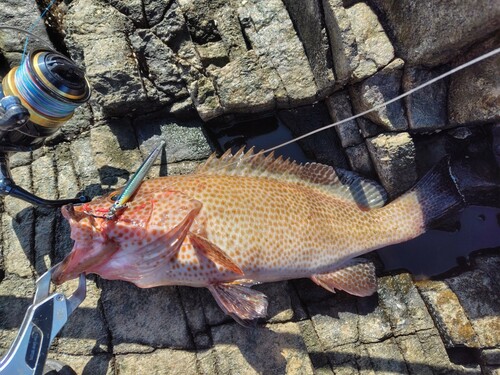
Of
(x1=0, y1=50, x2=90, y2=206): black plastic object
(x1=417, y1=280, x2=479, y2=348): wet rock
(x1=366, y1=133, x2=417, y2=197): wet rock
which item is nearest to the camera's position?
(x1=0, y1=50, x2=90, y2=206): black plastic object

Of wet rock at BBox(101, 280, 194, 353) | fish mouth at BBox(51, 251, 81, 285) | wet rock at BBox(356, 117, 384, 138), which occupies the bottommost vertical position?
wet rock at BBox(101, 280, 194, 353)

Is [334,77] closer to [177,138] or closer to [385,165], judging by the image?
[385,165]

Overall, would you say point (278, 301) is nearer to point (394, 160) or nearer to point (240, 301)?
point (240, 301)

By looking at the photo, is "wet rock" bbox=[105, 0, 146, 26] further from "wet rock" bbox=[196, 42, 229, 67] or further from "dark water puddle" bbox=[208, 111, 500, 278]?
"dark water puddle" bbox=[208, 111, 500, 278]

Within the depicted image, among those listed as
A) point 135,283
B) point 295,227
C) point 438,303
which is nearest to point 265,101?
point 295,227

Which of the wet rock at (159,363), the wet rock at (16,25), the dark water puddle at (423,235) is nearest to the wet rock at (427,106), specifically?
the dark water puddle at (423,235)

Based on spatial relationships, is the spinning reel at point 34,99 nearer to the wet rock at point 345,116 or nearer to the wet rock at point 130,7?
the wet rock at point 130,7

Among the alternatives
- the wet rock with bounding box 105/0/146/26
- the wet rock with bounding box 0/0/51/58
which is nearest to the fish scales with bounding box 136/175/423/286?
the wet rock with bounding box 105/0/146/26
